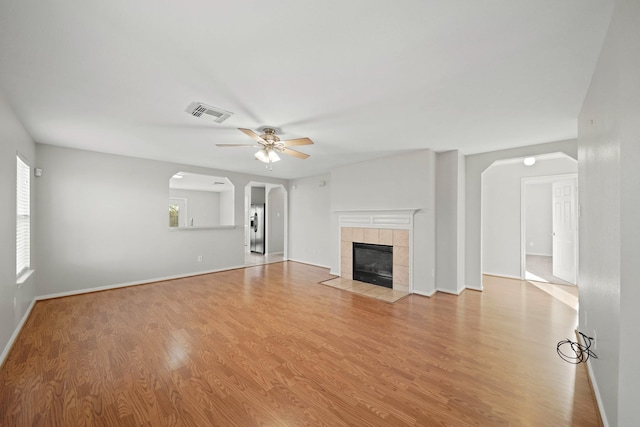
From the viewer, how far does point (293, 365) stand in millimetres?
2242

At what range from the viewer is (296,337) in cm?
275

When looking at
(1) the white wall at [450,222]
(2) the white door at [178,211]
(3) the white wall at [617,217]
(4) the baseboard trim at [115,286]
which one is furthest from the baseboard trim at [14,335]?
(2) the white door at [178,211]

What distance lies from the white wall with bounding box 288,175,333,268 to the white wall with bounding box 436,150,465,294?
104 inches

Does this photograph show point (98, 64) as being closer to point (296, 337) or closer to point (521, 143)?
point (296, 337)

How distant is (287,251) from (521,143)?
6.01 metres

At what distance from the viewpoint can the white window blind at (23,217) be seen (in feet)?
10.2

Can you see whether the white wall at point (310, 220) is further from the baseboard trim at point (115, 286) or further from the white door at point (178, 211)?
the white door at point (178, 211)

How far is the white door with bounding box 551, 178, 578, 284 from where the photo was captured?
4820 mm

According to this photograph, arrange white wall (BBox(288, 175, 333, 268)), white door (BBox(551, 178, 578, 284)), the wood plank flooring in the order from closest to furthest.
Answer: the wood plank flooring, white door (BBox(551, 178, 578, 284)), white wall (BBox(288, 175, 333, 268))

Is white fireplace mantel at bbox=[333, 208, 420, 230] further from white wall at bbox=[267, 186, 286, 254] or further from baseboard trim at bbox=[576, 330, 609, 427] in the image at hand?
white wall at bbox=[267, 186, 286, 254]

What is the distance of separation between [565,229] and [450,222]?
279cm

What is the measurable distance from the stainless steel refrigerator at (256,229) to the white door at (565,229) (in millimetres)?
8111

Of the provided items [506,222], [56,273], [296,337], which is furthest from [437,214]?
[56,273]

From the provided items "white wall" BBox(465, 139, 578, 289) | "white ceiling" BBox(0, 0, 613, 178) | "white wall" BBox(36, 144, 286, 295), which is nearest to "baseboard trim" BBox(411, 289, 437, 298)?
"white wall" BBox(465, 139, 578, 289)
